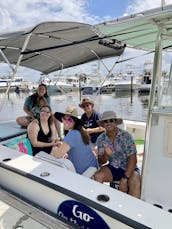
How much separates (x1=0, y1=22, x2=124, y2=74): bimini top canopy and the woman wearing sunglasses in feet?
2.58

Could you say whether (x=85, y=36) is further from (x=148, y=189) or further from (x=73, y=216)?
(x=73, y=216)

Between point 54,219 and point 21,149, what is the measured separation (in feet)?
4.98

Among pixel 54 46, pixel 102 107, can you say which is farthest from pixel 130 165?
pixel 102 107

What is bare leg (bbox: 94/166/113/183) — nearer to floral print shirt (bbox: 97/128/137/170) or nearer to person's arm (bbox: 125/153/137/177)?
floral print shirt (bbox: 97/128/137/170)

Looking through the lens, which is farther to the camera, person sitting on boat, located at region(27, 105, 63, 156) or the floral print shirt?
Result: person sitting on boat, located at region(27, 105, 63, 156)

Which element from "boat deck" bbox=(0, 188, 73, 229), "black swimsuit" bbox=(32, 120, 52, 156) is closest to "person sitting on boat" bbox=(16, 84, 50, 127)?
"black swimsuit" bbox=(32, 120, 52, 156)

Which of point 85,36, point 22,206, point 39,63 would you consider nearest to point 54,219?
point 22,206

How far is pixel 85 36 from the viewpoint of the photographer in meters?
3.43

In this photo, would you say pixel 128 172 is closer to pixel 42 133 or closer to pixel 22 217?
pixel 22 217

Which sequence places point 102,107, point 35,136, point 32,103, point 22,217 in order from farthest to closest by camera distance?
point 102,107 → point 32,103 → point 35,136 → point 22,217

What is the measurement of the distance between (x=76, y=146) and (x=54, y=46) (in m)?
1.92

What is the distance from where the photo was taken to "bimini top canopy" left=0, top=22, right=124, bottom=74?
2.99 m

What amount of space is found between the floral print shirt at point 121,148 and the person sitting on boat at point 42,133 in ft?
2.88

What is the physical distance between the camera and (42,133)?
3.49 metres
